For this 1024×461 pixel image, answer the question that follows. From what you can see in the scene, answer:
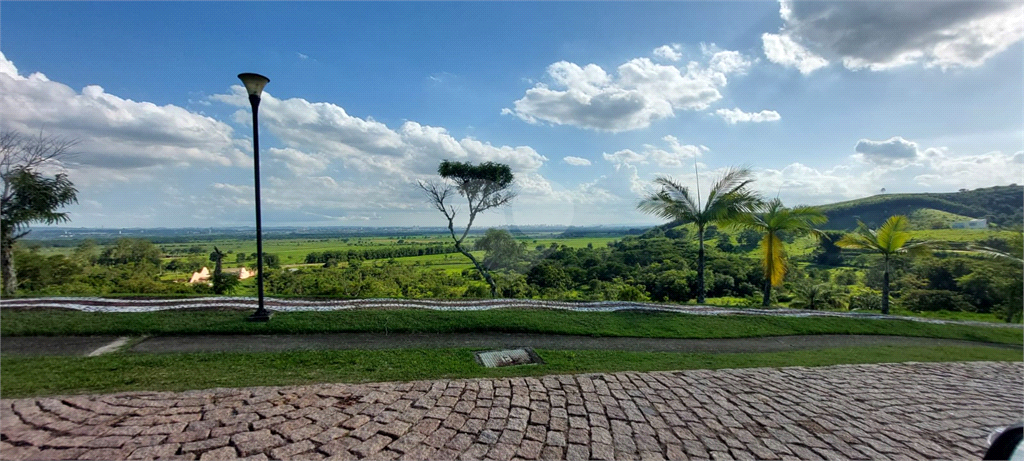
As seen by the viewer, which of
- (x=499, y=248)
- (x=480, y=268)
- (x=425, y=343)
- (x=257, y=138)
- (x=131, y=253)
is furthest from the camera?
(x=480, y=268)

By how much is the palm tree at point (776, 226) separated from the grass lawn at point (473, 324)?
264 centimetres

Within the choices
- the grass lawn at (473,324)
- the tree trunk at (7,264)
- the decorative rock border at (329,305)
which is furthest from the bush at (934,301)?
the tree trunk at (7,264)

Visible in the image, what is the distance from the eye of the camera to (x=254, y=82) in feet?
19.6

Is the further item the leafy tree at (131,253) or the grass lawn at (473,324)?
the leafy tree at (131,253)

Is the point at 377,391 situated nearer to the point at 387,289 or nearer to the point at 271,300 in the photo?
the point at 271,300

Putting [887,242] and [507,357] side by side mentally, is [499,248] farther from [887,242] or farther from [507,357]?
[887,242]

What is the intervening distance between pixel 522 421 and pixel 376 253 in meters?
20.8

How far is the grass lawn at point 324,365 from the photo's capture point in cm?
316

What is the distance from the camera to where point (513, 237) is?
16.6 m

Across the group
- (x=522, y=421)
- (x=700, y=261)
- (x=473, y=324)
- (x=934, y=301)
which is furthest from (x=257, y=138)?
(x=934, y=301)

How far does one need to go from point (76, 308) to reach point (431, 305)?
18.8 ft

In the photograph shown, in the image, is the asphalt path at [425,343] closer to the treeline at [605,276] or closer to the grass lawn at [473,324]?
the grass lawn at [473,324]

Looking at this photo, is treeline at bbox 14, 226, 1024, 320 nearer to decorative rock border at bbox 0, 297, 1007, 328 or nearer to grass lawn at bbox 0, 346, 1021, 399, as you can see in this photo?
decorative rock border at bbox 0, 297, 1007, 328

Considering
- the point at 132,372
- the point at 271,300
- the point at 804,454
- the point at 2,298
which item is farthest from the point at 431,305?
the point at 804,454
